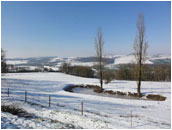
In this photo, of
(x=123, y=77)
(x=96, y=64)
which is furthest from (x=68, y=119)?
(x=123, y=77)

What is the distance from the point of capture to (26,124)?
579cm

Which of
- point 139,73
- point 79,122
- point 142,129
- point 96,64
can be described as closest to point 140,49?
point 139,73

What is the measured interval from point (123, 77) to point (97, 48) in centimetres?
3959

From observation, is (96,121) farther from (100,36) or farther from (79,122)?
(100,36)

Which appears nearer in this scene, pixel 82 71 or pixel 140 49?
pixel 140 49

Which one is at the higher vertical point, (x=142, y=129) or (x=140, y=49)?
(x=140, y=49)

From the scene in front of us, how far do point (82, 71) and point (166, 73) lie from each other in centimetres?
4288

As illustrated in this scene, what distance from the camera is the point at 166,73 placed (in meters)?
57.6


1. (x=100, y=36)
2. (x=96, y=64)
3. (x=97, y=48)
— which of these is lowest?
(x=96, y=64)

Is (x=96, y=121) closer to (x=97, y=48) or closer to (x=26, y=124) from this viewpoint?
(x=26, y=124)

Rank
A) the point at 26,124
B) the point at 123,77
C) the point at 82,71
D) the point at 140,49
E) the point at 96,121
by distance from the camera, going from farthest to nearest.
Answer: the point at 82,71 < the point at 123,77 < the point at 140,49 < the point at 96,121 < the point at 26,124

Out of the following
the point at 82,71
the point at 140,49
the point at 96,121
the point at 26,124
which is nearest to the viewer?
the point at 26,124

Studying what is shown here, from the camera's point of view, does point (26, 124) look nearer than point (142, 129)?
Yes

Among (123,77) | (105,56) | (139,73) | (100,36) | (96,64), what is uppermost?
(100,36)
